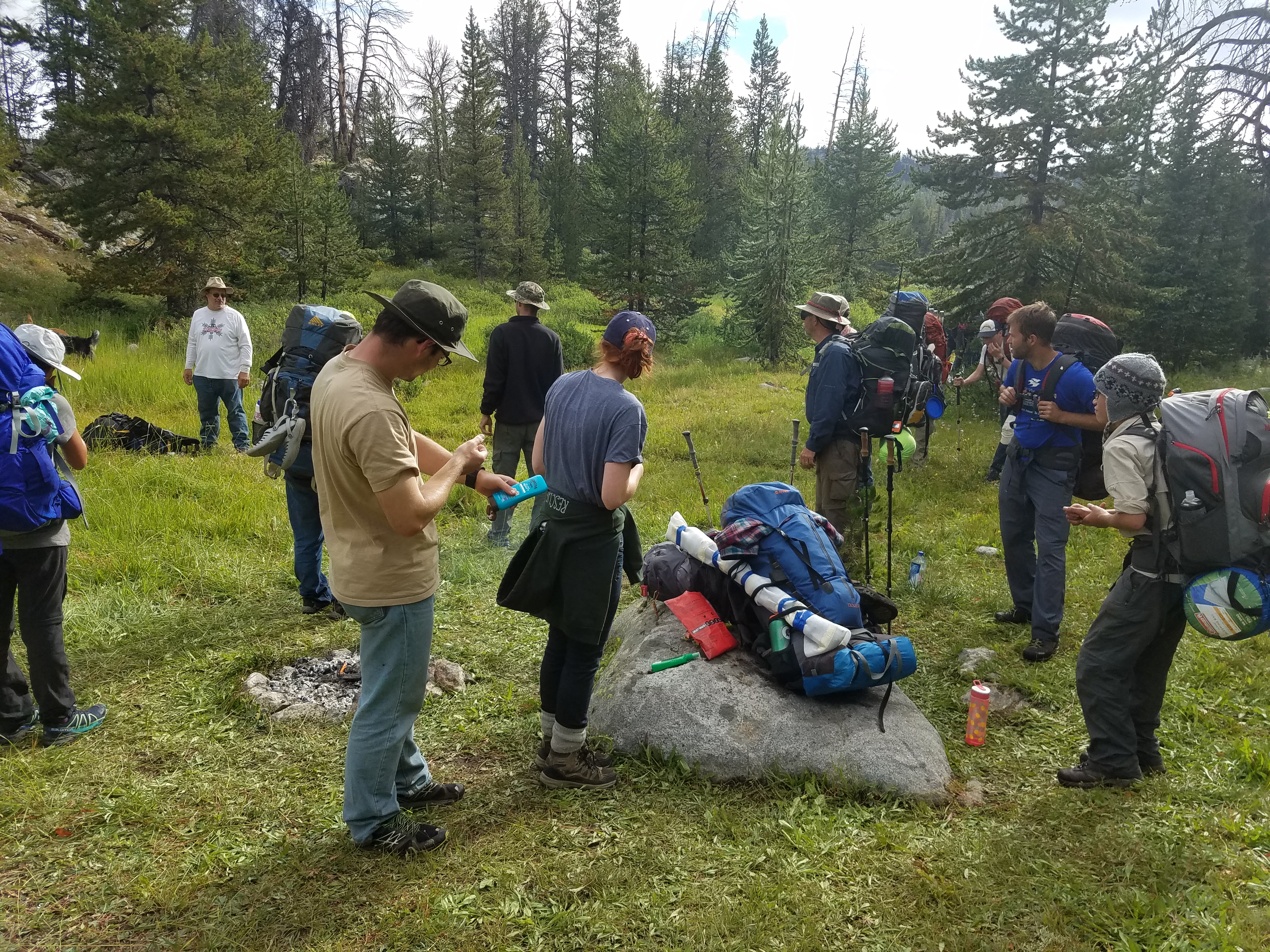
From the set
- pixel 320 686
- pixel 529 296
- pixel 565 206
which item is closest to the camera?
pixel 320 686

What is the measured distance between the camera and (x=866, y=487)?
226 inches

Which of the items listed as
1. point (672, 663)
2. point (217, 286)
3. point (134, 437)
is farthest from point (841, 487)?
point (134, 437)

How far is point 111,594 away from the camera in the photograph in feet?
17.2

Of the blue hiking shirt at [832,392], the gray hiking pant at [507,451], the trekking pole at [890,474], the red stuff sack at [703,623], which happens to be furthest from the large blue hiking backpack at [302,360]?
the trekking pole at [890,474]

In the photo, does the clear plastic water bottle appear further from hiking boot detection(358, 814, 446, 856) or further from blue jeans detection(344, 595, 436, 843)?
blue jeans detection(344, 595, 436, 843)

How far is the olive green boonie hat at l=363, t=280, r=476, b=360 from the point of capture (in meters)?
2.42

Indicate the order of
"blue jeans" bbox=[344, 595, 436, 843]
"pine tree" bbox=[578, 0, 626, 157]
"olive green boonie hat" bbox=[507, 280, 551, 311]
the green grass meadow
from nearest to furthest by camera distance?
the green grass meadow → "blue jeans" bbox=[344, 595, 436, 843] → "olive green boonie hat" bbox=[507, 280, 551, 311] → "pine tree" bbox=[578, 0, 626, 157]

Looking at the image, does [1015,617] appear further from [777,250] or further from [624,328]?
[777,250]

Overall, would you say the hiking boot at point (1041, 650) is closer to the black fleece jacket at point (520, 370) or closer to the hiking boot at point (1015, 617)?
the hiking boot at point (1015, 617)

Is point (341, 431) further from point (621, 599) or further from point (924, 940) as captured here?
point (621, 599)

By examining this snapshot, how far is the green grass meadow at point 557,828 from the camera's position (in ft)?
8.15

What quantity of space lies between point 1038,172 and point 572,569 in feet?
48.5

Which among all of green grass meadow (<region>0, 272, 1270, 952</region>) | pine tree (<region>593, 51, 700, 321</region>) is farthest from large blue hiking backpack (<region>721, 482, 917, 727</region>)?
pine tree (<region>593, 51, 700, 321</region>)

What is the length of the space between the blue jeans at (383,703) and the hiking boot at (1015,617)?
14.3 ft
